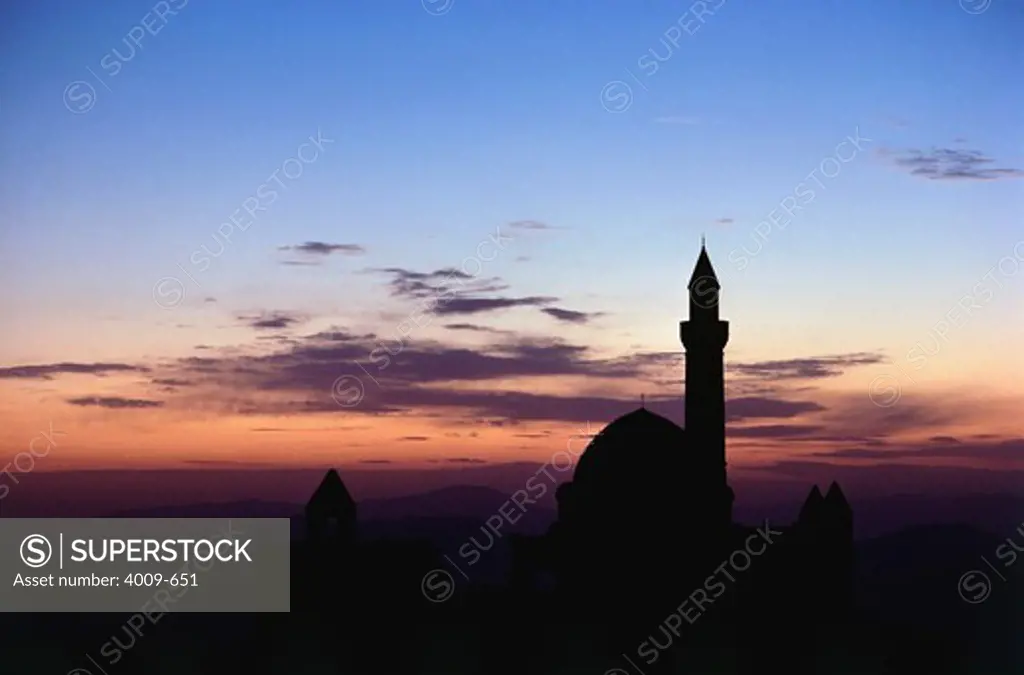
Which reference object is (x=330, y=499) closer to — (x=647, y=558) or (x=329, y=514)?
(x=329, y=514)

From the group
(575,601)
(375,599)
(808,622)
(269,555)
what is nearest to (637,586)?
(575,601)

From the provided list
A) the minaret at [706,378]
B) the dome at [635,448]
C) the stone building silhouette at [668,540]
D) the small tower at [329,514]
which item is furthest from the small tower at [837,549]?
the small tower at [329,514]

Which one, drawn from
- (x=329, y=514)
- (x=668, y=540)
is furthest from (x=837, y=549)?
(x=329, y=514)

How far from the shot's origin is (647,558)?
114ft

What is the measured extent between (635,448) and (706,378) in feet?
10.8

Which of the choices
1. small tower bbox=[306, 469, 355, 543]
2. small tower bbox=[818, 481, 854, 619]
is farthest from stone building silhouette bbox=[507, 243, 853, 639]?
small tower bbox=[306, 469, 355, 543]

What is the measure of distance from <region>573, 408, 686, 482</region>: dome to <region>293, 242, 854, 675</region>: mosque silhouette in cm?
4

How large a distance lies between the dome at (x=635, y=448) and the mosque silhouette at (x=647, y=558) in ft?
0.13

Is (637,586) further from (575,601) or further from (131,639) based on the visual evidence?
(131,639)

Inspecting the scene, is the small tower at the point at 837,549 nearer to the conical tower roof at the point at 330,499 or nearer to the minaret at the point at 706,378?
the minaret at the point at 706,378

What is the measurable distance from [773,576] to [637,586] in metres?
3.58

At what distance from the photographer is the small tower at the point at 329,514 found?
111ft

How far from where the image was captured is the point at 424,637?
32.9 metres

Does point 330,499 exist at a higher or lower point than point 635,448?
lower
